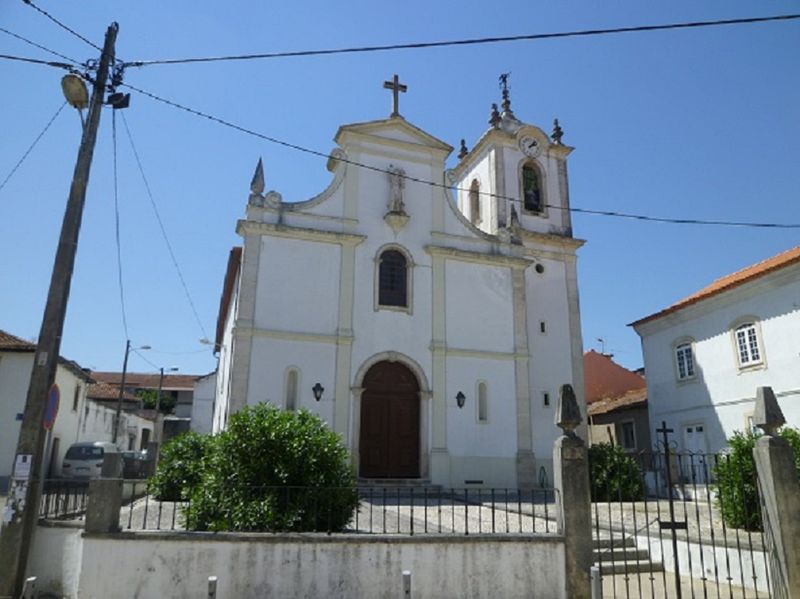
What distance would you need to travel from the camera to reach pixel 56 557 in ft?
26.6

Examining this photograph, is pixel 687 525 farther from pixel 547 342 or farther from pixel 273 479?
pixel 547 342

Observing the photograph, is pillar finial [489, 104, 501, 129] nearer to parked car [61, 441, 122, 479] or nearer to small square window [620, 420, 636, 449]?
small square window [620, 420, 636, 449]

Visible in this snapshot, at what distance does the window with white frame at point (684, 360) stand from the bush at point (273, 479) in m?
17.0

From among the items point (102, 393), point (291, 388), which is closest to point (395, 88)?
point (291, 388)

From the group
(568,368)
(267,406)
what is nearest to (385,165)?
(568,368)

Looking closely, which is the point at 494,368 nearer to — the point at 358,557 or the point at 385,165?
the point at 385,165

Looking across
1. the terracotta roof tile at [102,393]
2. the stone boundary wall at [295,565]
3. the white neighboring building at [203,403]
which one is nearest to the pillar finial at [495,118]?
the stone boundary wall at [295,565]

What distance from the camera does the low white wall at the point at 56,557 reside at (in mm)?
7922

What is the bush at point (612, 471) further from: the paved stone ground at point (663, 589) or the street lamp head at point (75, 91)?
the street lamp head at point (75, 91)

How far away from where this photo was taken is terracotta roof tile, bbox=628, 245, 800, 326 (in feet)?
61.4

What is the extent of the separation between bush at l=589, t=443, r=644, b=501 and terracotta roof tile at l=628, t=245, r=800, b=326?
26.4 feet

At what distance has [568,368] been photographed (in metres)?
21.5

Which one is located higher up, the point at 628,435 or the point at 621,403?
the point at 621,403

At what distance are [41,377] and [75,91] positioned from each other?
14.1ft
